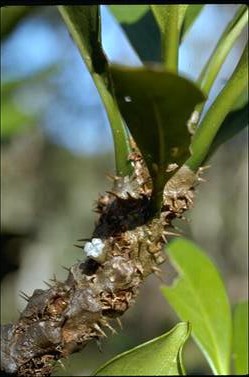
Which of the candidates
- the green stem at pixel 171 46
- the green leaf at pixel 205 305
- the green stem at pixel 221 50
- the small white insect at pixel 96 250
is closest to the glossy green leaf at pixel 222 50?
the green stem at pixel 221 50

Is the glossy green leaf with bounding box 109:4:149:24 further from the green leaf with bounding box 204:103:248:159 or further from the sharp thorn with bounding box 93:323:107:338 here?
the sharp thorn with bounding box 93:323:107:338

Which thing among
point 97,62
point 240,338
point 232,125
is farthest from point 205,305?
point 97,62

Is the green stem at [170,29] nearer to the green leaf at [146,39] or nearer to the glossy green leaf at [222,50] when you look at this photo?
the glossy green leaf at [222,50]

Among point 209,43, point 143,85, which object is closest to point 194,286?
point 143,85

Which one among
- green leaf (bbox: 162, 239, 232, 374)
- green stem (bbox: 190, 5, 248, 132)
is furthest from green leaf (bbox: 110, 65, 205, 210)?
green leaf (bbox: 162, 239, 232, 374)

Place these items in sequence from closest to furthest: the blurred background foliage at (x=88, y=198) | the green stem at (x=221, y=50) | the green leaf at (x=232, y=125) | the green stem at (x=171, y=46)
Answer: the green stem at (x=171, y=46)
the green stem at (x=221, y=50)
the green leaf at (x=232, y=125)
the blurred background foliage at (x=88, y=198)
